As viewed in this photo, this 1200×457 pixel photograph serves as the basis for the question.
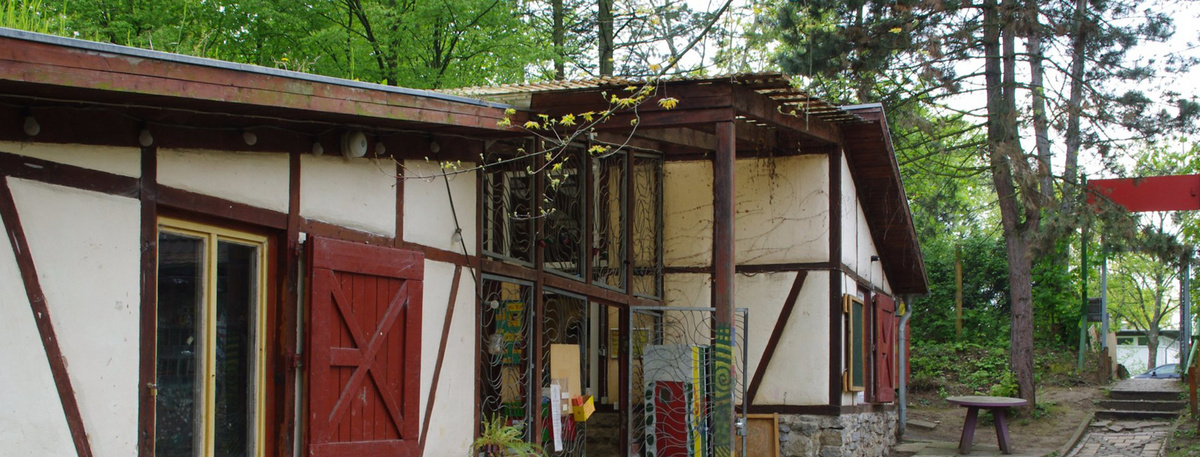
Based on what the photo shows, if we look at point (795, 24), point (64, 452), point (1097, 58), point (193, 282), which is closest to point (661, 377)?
point (193, 282)

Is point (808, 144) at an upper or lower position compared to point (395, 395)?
upper

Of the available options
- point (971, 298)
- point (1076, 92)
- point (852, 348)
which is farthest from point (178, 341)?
point (971, 298)

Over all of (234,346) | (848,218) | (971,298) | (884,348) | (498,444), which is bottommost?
(498,444)

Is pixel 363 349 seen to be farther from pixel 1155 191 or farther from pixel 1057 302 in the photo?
pixel 1057 302

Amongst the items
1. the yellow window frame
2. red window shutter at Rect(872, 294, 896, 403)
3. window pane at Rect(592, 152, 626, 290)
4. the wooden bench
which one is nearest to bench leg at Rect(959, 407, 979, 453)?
the wooden bench

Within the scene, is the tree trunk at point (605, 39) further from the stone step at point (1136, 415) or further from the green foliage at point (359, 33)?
the stone step at point (1136, 415)

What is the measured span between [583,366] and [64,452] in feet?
21.1

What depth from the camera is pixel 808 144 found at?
11891 millimetres

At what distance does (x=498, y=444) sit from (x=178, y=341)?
9.91 feet

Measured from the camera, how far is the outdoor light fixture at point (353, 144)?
282 inches

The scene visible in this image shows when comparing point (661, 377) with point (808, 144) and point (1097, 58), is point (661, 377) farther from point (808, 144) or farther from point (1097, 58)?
point (1097, 58)

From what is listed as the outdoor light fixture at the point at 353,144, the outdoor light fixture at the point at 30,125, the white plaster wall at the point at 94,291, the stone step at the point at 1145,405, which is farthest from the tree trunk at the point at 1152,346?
the outdoor light fixture at the point at 30,125

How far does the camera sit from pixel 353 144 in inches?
282

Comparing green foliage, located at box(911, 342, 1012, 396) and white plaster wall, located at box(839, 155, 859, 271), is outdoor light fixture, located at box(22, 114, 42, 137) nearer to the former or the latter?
white plaster wall, located at box(839, 155, 859, 271)
